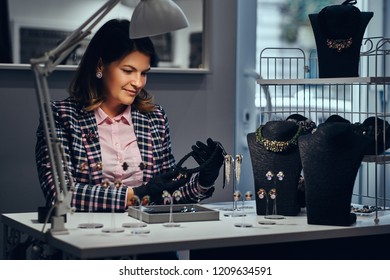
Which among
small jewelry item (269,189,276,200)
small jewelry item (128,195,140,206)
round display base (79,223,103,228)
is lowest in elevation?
round display base (79,223,103,228)

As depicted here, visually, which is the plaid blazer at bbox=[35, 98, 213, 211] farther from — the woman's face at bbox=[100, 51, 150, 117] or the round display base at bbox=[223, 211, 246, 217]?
the round display base at bbox=[223, 211, 246, 217]

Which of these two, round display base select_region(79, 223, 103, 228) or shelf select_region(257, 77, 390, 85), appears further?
shelf select_region(257, 77, 390, 85)

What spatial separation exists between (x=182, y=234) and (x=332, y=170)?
0.54 m

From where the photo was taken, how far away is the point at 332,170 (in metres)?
2.39

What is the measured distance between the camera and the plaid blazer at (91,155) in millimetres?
2655

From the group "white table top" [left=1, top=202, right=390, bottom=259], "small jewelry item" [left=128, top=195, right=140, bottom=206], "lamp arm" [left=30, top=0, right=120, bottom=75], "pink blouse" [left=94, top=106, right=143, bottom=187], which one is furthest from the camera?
"pink blouse" [left=94, top=106, right=143, bottom=187]

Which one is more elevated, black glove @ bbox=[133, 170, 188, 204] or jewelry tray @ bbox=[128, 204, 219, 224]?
black glove @ bbox=[133, 170, 188, 204]

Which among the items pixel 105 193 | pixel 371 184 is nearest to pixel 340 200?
pixel 105 193

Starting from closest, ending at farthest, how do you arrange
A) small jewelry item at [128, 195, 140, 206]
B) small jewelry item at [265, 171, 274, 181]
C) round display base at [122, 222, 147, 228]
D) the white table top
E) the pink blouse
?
1. the white table top
2. round display base at [122, 222, 147, 228]
3. small jewelry item at [128, 195, 140, 206]
4. small jewelry item at [265, 171, 274, 181]
5. the pink blouse

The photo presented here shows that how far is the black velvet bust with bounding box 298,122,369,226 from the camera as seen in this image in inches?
93.7

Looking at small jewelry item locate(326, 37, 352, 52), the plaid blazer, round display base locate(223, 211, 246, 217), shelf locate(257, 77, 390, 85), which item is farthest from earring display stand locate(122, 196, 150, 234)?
small jewelry item locate(326, 37, 352, 52)

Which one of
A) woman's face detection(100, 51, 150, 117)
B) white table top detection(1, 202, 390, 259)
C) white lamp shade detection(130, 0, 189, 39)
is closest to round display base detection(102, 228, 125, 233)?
white table top detection(1, 202, 390, 259)

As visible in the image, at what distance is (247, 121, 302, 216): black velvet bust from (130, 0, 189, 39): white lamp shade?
0.47 meters
